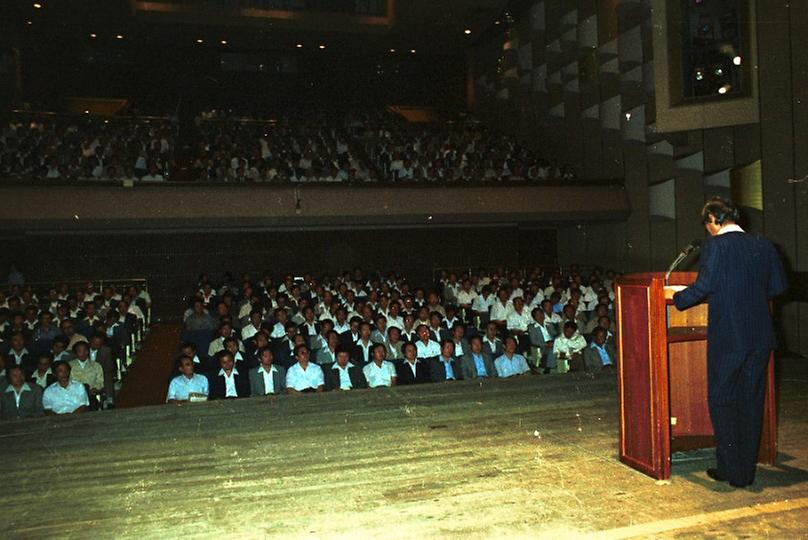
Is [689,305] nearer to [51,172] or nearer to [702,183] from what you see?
[702,183]

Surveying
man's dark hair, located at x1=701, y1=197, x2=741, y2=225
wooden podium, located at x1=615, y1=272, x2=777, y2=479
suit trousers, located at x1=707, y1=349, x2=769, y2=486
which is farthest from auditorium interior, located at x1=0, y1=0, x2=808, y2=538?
man's dark hair, located at x1=701, y1=197, x2=741, y2=225

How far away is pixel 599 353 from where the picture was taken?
21.1 feet

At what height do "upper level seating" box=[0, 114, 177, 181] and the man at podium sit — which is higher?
"upper level seating" box=[0, 114, 177, 181]

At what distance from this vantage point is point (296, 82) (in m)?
21.1

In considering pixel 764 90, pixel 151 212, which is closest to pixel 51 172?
pixel 151 212

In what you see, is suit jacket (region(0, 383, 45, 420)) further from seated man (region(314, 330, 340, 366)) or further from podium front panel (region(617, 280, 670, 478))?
podium front panel (region(617, 280, 670, 478))

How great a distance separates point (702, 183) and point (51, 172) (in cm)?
1117

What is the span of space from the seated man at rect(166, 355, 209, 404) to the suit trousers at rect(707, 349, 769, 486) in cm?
407

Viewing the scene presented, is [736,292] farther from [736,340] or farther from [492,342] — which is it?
[492,342]

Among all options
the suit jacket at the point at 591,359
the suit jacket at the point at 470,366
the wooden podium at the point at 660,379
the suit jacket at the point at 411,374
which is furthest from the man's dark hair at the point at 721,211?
the suit jacket at the point at 591,359

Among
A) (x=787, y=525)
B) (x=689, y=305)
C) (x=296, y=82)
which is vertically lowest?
(x=787, y=525)

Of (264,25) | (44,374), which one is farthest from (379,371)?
(264,25)

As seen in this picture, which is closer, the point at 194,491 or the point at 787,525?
the point at 787,525

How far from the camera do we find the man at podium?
8.35ft
